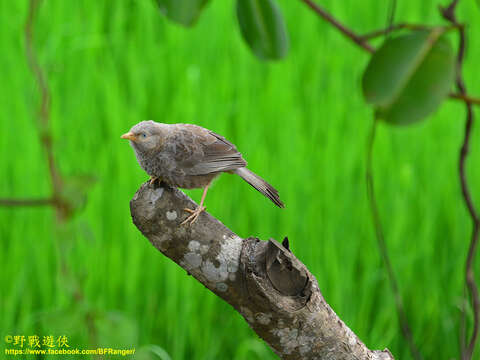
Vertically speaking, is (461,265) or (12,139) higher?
(12,139)

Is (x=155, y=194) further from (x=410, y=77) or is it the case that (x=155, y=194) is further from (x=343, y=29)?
(x=410, y=77)

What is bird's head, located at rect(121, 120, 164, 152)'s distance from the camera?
4.59 ft

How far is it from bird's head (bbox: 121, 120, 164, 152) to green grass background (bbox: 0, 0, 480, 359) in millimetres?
937

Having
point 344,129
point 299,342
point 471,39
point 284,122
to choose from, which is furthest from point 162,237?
point 471,39

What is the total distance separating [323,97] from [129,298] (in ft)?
4.45

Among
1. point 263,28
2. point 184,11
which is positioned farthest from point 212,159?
point 184,11

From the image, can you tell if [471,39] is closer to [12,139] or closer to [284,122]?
[284,122]

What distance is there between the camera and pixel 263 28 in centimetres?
95

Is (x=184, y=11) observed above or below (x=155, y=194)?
above

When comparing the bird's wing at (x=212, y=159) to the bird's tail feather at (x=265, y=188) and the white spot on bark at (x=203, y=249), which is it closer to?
the bird's tail feather at (x=265, y=188)

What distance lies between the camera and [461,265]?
2855mm

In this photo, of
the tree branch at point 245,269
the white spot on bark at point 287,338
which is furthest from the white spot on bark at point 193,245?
the white spot on bark at point 287,338

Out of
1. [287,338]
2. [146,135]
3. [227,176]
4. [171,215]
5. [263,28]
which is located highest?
[263,28]

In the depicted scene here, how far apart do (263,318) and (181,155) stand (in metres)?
0.38
